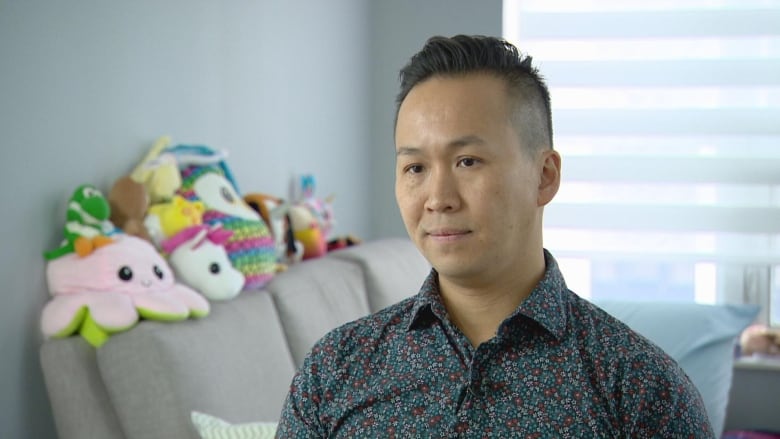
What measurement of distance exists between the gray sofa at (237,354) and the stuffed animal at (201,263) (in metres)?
0.04

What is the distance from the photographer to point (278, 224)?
2684mm

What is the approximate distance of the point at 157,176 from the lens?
217 cm

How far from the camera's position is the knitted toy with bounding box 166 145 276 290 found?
2305 millimetres

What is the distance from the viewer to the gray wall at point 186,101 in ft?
6.04

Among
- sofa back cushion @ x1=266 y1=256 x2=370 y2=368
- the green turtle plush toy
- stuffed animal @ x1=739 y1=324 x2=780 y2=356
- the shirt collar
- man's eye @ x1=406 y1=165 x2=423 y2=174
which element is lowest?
stuffed animal @ x1=739 y1=324 x2=780 y2=356

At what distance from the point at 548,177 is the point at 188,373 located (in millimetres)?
927

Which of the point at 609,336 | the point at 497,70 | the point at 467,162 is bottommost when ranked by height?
the point at 609,336

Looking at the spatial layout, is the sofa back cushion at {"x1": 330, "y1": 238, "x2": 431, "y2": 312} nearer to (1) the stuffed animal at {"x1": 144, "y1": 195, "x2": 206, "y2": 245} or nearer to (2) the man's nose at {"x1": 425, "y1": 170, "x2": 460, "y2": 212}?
(1) the stuffed animal at {"x1": 144, "y1": 195, "x2": 206, "y2": 245}

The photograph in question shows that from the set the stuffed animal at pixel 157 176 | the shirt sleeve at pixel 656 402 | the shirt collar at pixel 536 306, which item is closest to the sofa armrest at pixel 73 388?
the stuffed animal at pixel 157 176

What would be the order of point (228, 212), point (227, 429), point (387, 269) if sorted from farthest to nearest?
point (387, 269) → point (228, 212) → point (227, 429)

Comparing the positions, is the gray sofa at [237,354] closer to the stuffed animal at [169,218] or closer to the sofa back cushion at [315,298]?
the sofa back cushion at [315,298]

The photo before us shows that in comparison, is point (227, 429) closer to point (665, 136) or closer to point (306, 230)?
point (306, 230)

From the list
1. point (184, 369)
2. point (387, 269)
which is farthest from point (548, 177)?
point (387, 269)

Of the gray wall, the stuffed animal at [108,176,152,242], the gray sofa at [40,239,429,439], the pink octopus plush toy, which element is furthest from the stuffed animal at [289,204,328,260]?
the pink octopus plush toy
